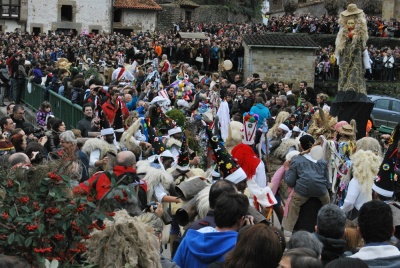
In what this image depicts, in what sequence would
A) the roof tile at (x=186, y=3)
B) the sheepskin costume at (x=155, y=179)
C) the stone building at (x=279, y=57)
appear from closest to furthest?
the sheepskin costume at (x=155, y=179), the stone building at (x=279, y=57), the roof tile at (x=186, y=3)

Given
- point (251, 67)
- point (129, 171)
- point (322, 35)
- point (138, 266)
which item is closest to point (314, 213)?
point (129, 171)

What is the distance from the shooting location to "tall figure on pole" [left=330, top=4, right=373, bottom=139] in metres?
17.4

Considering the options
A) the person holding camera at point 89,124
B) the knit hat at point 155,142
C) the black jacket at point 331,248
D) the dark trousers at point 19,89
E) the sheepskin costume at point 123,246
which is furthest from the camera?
the dark trousers at point 19,89

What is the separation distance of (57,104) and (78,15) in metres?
41.6

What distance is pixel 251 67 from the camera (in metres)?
34.2

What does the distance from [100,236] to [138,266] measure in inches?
13.1

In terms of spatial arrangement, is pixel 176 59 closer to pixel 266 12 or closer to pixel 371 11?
pixel 371 11

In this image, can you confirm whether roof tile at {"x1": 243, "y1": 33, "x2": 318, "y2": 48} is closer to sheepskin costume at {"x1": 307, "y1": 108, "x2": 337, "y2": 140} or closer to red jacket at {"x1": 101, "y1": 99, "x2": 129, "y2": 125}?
red jacket at {"x1": 101, "y1": 99, "x2": 129, "y2": 125}

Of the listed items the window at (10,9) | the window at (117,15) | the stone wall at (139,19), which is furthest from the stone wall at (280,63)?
the window at (117,15)

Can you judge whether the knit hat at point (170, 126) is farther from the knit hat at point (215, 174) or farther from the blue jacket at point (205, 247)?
the blue jacket at point (205, 247)

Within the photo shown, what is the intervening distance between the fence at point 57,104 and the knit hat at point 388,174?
352 inches

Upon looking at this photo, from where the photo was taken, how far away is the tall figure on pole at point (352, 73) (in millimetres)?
17359

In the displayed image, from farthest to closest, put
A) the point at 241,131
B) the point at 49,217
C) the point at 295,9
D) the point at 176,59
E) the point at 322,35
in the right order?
1. the point at 295,9
2. the point at 322,35
3. the point at 176,59
4. the point at 241,131
5. the point at 49,217

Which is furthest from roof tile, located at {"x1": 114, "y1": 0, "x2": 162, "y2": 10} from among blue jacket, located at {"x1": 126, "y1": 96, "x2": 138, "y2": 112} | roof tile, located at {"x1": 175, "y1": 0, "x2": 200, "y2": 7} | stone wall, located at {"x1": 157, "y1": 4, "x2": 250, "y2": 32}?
blue jacket, located at {"x1": 126, "y1": 96, "x2": 138, "y2": 112}
